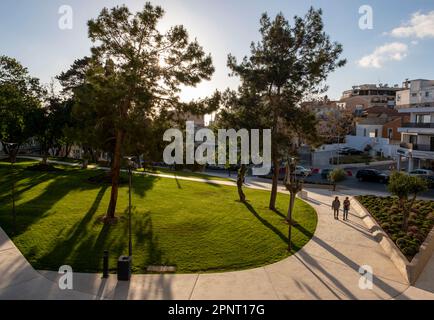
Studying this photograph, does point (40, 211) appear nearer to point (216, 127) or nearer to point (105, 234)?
point (105, 234)

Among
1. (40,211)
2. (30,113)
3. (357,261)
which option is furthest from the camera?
(30,113)

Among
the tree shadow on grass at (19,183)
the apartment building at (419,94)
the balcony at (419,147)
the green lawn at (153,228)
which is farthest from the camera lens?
the apartment building at (419,94)

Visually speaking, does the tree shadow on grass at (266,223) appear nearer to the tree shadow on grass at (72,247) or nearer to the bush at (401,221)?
the bush at (401,221)

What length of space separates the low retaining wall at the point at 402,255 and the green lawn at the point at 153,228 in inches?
139

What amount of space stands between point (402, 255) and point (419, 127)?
109 feet

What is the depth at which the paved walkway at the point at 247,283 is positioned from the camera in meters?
11.9

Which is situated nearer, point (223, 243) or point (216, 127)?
point (223, 243)

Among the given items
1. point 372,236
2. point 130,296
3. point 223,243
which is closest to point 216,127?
point 223,243

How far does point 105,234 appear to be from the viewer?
58.0 ft

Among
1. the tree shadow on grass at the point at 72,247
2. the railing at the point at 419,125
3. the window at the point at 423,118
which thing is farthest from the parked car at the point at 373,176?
the tree shadow on grass at the point at 72,247

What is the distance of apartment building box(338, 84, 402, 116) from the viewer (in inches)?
3674
